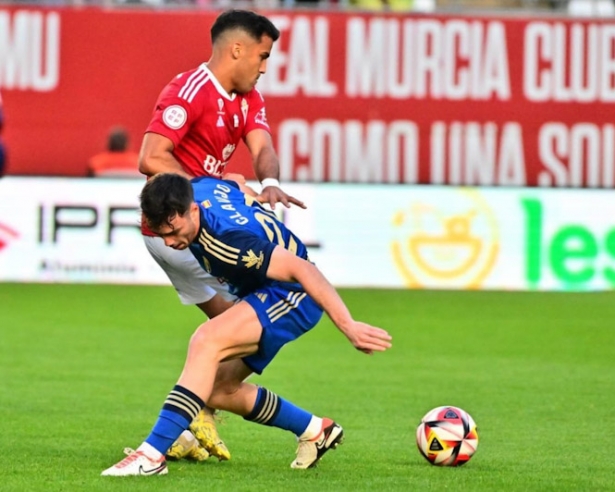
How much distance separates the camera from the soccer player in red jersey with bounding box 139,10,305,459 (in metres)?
7.71

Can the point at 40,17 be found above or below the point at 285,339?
above

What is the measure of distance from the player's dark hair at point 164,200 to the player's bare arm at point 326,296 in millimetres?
481

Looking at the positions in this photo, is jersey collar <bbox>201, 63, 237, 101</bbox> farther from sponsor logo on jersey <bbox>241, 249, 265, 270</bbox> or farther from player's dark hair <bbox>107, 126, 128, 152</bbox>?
player's dark hair <bbox>107, 126, 128, 152</bbox>

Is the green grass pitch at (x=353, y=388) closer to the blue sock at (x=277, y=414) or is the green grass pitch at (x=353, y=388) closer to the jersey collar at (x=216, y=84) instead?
the blue sock at (x=277, y=414)

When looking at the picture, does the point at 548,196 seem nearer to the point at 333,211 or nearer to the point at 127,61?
the point at 333,211

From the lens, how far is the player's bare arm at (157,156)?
24.9 feet

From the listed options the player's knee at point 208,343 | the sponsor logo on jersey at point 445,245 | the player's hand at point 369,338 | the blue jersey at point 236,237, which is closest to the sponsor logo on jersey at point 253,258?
the blue jersey at point 236,237

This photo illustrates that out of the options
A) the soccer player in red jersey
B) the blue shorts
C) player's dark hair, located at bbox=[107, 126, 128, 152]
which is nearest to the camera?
the blue shorts

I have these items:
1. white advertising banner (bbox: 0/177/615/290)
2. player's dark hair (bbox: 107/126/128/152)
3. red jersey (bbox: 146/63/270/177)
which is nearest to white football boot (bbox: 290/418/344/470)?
red jersey (bbox: 146/63/270/177)

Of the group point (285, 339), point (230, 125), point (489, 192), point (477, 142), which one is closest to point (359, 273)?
point (489, 192)

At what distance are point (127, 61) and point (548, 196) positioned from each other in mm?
6578

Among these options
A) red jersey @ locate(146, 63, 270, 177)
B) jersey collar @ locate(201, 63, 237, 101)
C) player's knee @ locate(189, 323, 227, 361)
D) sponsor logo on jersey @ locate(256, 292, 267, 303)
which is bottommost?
player's knee @ locate(189, 323, 227, 361)

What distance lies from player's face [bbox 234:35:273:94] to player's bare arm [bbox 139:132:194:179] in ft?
1.91

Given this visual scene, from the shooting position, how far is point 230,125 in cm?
805
